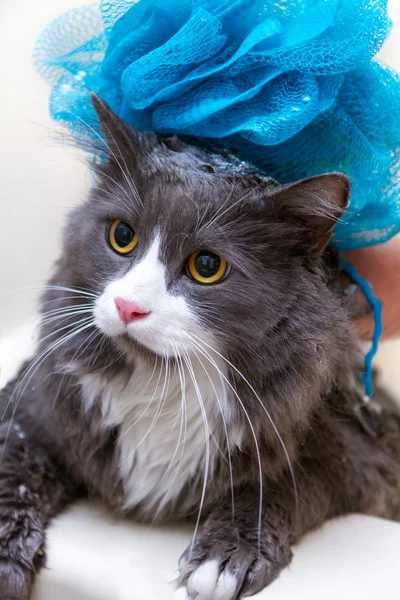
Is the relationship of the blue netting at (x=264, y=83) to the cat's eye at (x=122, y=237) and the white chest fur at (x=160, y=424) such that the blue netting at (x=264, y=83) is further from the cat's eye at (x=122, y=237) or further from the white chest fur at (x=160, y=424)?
the white chest fur at (x=160, y=424)

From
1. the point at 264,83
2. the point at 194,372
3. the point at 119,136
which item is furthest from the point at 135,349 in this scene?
the point at 264,83

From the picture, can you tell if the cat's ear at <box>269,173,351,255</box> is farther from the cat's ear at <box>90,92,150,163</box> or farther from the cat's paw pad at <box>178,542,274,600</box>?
the cat's paw pad at <box>178,542,274,600</box>

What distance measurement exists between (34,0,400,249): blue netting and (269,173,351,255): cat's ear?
89mm

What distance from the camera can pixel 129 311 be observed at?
0.82 metres

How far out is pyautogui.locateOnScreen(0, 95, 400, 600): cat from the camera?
34.1 inches

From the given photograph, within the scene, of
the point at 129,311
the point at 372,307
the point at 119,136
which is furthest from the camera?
the point at 372,307

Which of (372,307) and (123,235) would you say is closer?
(123,235)

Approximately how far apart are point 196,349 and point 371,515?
0.61 metres

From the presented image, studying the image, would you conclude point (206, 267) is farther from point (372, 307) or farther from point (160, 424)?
point (372, 307)

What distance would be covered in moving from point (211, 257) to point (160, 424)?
312 mm

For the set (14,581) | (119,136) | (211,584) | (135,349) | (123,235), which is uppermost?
(119,136)

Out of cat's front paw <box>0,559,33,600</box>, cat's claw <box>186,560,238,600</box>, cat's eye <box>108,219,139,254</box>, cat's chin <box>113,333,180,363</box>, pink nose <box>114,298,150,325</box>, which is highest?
cat's eye <box>108,219,139,254</box>

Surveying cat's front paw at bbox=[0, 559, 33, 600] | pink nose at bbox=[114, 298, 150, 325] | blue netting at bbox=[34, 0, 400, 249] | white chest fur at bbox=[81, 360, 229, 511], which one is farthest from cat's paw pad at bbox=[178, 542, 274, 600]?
blue netting at bbox=[34, 0, 400, 249]

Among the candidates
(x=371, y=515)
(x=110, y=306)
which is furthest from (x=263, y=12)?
(x=371, y=515)
